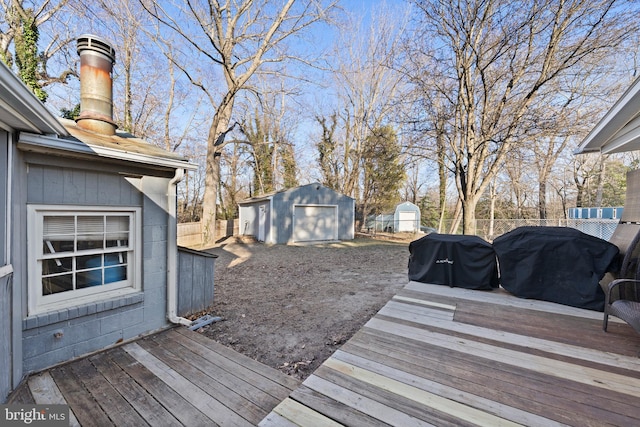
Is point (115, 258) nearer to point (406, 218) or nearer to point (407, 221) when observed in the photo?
point (407, 221)

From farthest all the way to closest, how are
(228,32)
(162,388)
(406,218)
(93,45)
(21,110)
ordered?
1. (406,218)
2. (228,32)
3. (93,45)
4. (162,388)
5. (21,110)

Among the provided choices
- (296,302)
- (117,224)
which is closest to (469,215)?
(296,302)

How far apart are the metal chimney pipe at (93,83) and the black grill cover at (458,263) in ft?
16.8

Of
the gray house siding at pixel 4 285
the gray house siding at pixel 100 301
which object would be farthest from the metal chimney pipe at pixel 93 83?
the gray house siding at pixel 4 285

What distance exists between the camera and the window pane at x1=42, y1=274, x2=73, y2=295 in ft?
8.38

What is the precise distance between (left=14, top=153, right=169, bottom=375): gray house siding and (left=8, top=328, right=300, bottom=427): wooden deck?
20cm

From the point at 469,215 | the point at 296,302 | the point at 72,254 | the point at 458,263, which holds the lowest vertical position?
the point at 296,302

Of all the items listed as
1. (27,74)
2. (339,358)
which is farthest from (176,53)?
(339,358)

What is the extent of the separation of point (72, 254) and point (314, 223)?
1074 centimetres

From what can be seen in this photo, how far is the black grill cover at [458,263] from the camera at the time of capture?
406 cm

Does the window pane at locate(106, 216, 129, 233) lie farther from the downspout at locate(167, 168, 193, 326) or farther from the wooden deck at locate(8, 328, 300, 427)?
the wooden deck at locate(8, 328, 300, 427)

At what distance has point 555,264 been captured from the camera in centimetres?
348

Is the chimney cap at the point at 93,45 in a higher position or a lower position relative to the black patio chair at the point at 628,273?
higher

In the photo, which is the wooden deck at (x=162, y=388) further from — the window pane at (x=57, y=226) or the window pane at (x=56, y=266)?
the window pane at (x=57, y=226)
